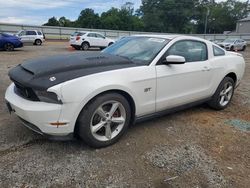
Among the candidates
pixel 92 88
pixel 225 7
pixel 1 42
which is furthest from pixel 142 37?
pixel 225 7

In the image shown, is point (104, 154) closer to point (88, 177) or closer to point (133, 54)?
point (88, 177)

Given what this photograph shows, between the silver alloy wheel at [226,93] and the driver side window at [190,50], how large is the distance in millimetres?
932

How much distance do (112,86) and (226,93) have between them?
9.99 feet

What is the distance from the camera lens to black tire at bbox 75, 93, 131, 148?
302 centimetres

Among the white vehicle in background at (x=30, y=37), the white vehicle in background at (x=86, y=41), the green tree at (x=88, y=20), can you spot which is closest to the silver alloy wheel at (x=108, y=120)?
the white vehicle in background at (x=86, y=41)

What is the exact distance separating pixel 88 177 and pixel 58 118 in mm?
750

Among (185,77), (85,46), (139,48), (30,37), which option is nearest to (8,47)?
(85,46)

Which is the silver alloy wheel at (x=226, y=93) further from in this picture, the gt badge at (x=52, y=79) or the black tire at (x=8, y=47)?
the black tire at (x=8, y=47)

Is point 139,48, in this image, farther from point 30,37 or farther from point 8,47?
point 30,37

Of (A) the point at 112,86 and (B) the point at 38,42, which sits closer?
(A) the point at 112,86

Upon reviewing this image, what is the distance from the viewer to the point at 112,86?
3.14 metres

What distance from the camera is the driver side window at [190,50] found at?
4.04 metres

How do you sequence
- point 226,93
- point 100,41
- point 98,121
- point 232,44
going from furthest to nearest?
point 232,44 → point 100,41 → point 226,93 → point 98,121

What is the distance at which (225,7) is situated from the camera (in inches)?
3231
